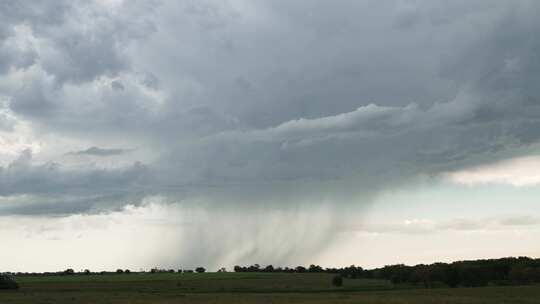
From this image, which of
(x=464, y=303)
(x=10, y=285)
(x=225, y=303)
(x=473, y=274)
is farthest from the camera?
(x=473, y=274)

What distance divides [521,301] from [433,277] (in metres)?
92.6

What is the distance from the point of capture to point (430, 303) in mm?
83125

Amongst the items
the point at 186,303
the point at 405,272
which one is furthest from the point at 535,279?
the point at 186,303

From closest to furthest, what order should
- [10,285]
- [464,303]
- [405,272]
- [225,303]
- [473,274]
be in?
[464,303] → [225,303] → [10,285] → [473,274] → [405,272]

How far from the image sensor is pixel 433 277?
584ft

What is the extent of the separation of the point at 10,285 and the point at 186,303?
8335 centimetres

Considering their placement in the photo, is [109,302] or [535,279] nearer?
[109,302]

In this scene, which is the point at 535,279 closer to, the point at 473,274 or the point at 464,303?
the point at 473,274

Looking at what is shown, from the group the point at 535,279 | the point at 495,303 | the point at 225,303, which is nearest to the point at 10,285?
the point at 225,303

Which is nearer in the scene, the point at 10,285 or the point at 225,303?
the point at 225,303

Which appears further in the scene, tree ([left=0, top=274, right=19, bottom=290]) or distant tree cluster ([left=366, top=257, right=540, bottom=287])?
distant tree cluster ([left=366, top=257, right=540, bottom=287])

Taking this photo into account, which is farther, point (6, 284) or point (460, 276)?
point (460, 276)

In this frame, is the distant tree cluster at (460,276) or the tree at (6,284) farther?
the distant tree cluster at (460,276)

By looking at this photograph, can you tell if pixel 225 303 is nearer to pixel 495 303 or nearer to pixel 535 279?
pixel 495 303
